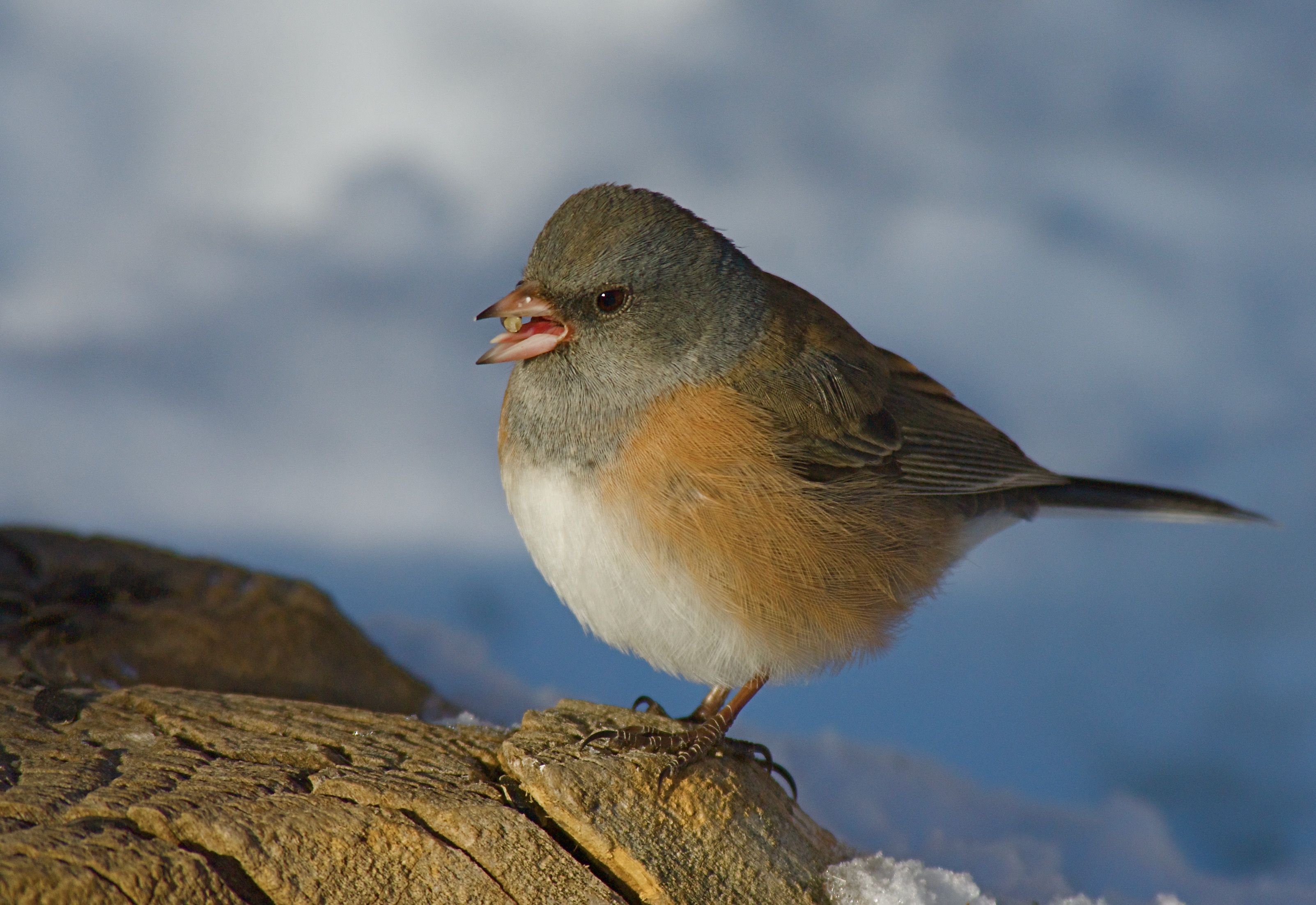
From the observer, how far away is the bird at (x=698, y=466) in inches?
77.7

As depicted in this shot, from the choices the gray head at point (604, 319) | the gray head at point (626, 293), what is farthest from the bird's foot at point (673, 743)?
the gray head at point (626, 293)

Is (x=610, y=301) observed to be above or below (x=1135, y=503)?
below

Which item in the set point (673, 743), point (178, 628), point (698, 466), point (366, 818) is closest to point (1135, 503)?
point (698, 466)

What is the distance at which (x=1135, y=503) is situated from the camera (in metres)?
2.83

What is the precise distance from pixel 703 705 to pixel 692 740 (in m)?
0.42

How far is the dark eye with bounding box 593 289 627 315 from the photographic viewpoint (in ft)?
7.07

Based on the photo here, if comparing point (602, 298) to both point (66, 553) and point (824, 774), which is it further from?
point (66, 553)

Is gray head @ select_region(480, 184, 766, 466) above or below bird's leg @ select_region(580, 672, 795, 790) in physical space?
above

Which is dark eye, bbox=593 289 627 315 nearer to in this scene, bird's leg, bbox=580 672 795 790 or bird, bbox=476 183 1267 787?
bird, bbox=476 183 1267 787

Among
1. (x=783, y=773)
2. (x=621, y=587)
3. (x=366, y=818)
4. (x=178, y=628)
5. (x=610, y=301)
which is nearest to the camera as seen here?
(x=366, y=818)

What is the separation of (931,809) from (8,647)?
101 inches

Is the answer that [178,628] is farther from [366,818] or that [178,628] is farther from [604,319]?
[604,319]

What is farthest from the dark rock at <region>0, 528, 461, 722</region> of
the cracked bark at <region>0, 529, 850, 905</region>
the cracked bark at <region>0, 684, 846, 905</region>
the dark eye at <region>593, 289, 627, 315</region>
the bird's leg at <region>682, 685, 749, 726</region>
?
the dark eye at <region>593, 289, 627, 315</region>

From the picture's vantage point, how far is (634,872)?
1718 mm
